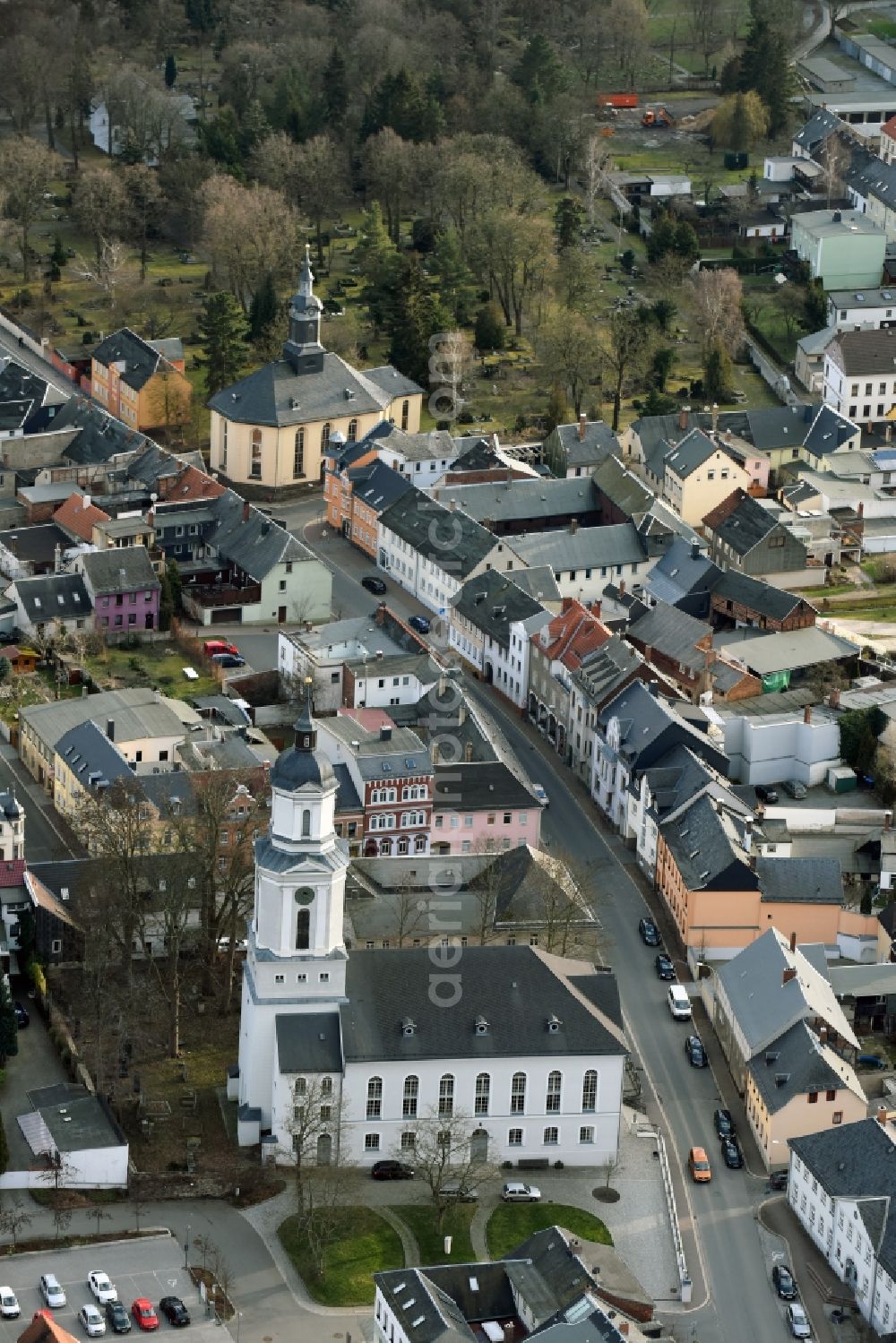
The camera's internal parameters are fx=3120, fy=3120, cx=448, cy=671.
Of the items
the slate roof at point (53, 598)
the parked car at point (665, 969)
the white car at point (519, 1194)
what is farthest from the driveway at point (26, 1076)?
the slate roof at point (53, 598)

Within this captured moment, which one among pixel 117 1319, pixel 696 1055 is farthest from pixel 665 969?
pixel 117 1319

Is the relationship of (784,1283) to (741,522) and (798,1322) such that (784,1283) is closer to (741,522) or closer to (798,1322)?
(798,1322)

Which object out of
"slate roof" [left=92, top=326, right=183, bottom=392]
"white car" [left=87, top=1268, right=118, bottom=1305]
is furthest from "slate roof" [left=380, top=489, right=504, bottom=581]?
"white car" [left=87, top=1268, right=118, bottom=1305]

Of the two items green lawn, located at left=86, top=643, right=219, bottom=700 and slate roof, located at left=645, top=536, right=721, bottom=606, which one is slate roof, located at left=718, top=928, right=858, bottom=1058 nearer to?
slate roof, located at left=645, top=536, right=721, bottom=606

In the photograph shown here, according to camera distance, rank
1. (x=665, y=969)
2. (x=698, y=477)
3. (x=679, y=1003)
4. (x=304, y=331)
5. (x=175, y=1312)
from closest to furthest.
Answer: (x=175, y=1312), (x=679, y=1003), (x=665, y=969), (x=698, y=477), (x=304, y=331)

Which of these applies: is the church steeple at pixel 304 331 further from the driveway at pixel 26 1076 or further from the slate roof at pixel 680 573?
the driveway at pixel 26 1076

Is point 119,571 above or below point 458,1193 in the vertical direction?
below
